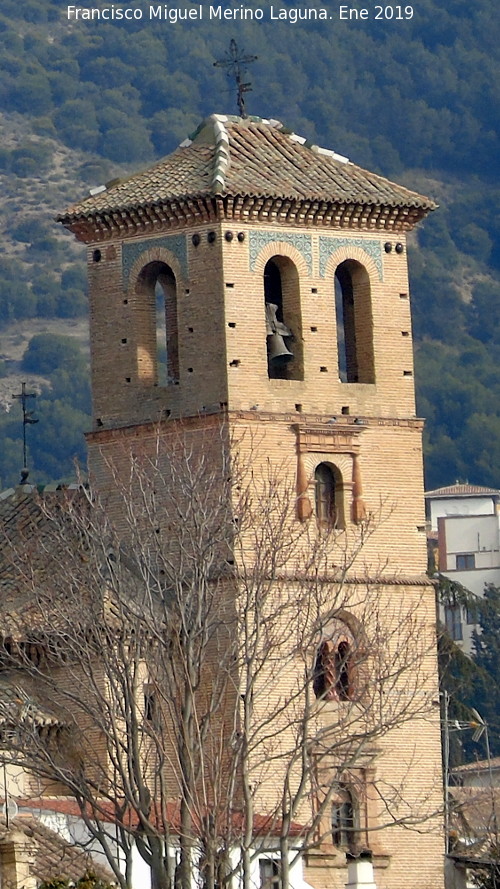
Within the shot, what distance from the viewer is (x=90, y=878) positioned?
145 ft

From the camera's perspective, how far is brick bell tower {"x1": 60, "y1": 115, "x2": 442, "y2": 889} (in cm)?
5309

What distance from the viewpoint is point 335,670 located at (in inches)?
2060

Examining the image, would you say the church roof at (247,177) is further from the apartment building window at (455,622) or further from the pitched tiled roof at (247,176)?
the apartment building window at (455,622)

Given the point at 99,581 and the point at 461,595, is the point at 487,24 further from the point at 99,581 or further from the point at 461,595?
the point at 99,581

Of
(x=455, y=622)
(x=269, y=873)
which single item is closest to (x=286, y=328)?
(x=269, y=873)

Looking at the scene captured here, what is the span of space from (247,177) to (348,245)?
6.89 ft

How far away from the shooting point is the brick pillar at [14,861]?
1658 inches

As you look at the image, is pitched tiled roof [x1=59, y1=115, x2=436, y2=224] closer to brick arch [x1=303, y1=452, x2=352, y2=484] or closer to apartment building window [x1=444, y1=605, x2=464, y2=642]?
brick arch [x1=303, y1=452, x2=352, y2=484]

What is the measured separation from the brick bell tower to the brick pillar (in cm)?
1117

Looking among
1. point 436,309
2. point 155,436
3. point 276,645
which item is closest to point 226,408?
point 155,436

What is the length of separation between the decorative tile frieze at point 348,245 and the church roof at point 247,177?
64cm

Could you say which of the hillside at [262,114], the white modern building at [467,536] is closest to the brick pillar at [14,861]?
the white modern building at [467,536]

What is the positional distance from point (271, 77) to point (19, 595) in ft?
468

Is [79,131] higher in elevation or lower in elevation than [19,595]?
higher
